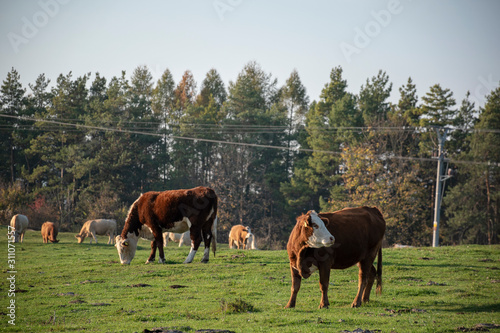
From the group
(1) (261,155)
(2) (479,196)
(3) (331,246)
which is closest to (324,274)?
(3) (331,246)

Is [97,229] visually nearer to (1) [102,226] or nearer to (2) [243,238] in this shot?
(1) [102,226]

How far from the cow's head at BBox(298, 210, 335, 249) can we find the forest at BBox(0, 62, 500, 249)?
40.4 meters

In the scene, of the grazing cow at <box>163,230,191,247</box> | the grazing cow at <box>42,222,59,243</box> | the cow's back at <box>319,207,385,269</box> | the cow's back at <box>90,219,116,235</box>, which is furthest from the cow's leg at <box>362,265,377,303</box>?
the cow's back at <box>90,219,116,235</box>

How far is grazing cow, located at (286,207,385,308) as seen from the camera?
9.75m

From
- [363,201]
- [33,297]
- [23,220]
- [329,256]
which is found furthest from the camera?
[363,201]

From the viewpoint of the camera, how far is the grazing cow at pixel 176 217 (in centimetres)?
1784

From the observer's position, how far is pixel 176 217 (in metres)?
18.0

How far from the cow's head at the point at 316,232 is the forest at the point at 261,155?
40.4 metres

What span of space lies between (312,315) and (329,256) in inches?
50.2

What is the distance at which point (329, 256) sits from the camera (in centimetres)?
1005

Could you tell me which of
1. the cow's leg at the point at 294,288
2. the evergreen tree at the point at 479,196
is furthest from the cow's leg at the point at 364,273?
the evergreen tree at the point at 479,196

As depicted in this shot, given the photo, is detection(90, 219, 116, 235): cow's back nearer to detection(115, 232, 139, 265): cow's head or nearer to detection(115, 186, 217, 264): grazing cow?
detection(115, 186, 217, 264): grazing cow

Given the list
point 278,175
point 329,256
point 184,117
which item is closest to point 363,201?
point 278,175

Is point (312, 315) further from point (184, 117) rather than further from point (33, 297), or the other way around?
point (184, 117)
